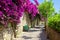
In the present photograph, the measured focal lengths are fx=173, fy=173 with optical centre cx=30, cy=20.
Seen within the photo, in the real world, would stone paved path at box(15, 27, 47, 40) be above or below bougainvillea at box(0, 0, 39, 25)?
below

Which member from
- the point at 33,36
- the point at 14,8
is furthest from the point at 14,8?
the point at 33,36

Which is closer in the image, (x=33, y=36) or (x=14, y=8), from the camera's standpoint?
(x=14, y=8)

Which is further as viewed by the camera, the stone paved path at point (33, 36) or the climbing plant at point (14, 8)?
the stone paved path at point (33, 36)

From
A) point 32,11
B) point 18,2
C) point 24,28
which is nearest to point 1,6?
point 18,2

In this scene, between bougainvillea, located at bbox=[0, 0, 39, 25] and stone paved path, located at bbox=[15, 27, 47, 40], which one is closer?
bougainvillea, located at bbox=[0, 0, 39, 25]

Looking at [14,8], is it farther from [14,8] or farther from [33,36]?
[33,36]

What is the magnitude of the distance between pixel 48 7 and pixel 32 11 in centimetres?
2501

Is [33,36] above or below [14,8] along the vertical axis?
below

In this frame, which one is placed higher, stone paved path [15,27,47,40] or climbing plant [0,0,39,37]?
climbing plant [0,0,39,37]

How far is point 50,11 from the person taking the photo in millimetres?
32281

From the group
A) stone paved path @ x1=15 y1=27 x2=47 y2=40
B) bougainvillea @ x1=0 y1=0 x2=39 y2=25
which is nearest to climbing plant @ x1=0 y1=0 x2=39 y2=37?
bougainvillea @ x1=0 y1=0 x2=39 y2=25

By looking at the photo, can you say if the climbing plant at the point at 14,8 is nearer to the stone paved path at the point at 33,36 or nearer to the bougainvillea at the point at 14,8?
the bougainvillea at the point at 14,8

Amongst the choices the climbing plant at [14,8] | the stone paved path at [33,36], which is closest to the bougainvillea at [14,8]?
the climbing plant at [14,8]

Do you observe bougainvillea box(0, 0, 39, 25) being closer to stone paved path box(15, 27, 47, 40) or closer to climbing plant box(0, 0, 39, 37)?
climbing plant box(0, 0, 39, 37)
